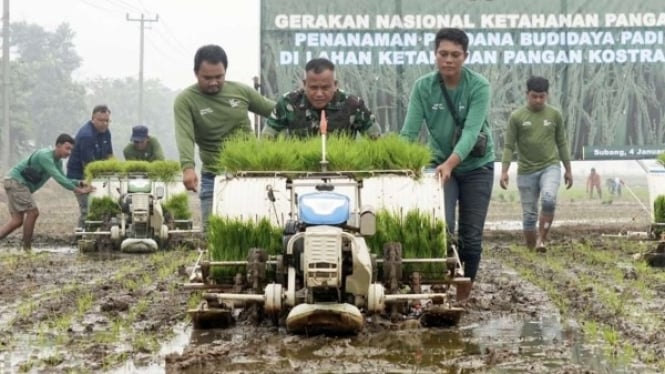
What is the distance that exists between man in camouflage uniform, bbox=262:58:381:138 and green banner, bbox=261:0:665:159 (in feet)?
26.4

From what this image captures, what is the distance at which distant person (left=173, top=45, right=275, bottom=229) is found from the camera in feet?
28.1

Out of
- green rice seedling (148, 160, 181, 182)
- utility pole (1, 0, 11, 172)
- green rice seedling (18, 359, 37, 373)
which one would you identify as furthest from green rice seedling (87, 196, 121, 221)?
utility pole (1, 0, 11, 172)

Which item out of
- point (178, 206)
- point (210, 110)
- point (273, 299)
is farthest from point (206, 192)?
point (178, 206)

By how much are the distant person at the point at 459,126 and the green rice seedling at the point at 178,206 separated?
722 cm

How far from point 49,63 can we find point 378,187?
72.2 meters

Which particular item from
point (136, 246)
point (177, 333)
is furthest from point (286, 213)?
point (136, 246)

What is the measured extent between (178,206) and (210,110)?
20.7 feet

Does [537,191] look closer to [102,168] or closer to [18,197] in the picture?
[102,168]

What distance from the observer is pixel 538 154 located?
42.1ft

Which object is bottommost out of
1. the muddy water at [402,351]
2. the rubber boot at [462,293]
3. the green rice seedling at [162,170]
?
the muddy water at [402,351]

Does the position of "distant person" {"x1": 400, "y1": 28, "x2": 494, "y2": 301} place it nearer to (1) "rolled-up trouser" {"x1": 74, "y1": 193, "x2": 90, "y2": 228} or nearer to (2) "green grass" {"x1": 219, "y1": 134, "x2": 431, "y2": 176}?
(2) "green grass" {"x1": 219, "y1": 134, "x2": 431, "y2": 176}

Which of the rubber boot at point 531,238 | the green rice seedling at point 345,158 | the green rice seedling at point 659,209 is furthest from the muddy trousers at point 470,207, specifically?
the rubber boot at point 531,238

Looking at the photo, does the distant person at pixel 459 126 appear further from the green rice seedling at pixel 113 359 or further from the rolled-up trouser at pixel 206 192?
the green rice seedling at pixel 113 359

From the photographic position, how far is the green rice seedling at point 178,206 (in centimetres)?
1466
